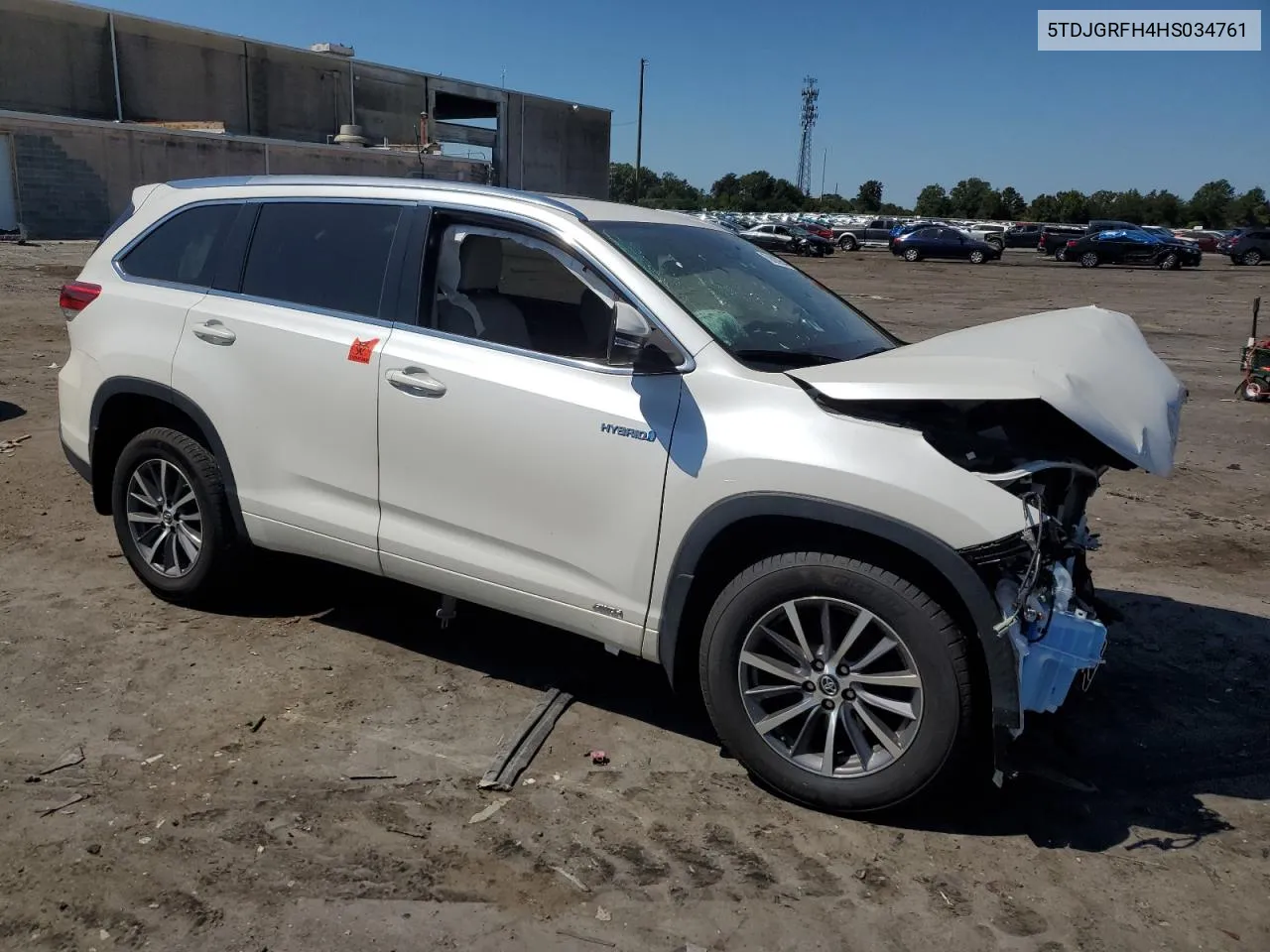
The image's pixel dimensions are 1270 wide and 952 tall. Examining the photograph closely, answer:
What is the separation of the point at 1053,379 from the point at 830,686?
118 cm

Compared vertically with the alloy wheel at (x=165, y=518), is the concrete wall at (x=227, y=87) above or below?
above

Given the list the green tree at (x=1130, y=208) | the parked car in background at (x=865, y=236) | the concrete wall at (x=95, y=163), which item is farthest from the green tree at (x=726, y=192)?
the concrete wall at (x=95, y=163)

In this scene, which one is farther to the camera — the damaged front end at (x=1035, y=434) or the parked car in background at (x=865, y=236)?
the parked car in background at (x=865, y=236)

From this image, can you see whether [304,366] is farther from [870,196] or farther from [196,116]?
[870,196]

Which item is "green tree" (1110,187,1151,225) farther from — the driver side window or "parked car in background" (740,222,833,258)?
the driver side window

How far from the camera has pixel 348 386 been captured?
13.8ft

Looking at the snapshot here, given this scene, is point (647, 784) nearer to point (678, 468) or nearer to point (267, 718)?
point (678, 468)

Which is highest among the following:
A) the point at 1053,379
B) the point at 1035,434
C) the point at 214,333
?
the point at 1053,379

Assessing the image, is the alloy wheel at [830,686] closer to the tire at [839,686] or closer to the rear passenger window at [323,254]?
the tire at [839,686]

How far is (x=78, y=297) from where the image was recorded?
5141mm

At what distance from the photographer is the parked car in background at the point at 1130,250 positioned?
41719 millimetres

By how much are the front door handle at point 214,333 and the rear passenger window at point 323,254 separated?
0.19m

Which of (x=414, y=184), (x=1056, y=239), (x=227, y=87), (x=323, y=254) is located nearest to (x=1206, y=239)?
(x=1056, y=239)

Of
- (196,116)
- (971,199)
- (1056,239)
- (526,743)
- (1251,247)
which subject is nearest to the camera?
(526,743)
